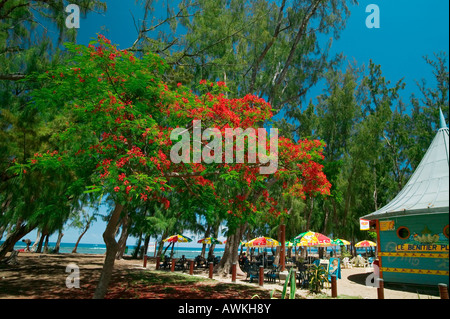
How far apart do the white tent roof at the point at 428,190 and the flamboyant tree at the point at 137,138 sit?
4366mm

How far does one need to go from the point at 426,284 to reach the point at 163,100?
12883 millimetres

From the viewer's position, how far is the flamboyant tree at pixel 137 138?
8148 millimetres

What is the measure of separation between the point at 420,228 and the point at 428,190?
175 centimetres

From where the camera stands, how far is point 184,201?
11398 millimetres

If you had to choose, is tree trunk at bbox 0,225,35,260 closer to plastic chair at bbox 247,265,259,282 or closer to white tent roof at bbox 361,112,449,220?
plastic chair at bbox 247,265,259,282

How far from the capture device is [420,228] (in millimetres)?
12227

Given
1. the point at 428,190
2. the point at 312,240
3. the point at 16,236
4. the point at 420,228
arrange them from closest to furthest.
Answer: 1. the point at 16,236
2. the point at 420,228
3. the point at 428,190
4. the point at 312,240

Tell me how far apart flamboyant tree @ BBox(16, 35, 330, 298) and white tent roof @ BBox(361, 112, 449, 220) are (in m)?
4.37

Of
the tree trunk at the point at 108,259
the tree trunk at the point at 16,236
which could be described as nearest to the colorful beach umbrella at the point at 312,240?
the tree trunk at the point at 108,259

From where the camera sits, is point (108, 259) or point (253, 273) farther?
point (253, 273)

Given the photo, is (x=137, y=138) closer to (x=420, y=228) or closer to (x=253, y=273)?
(x=253, y=273)

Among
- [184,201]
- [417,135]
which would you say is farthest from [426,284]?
[417,135]

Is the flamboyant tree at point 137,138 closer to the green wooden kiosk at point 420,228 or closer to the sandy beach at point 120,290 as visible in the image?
the sandy beach at point 120,290

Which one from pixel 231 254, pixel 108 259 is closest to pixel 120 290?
pixel 108 259
